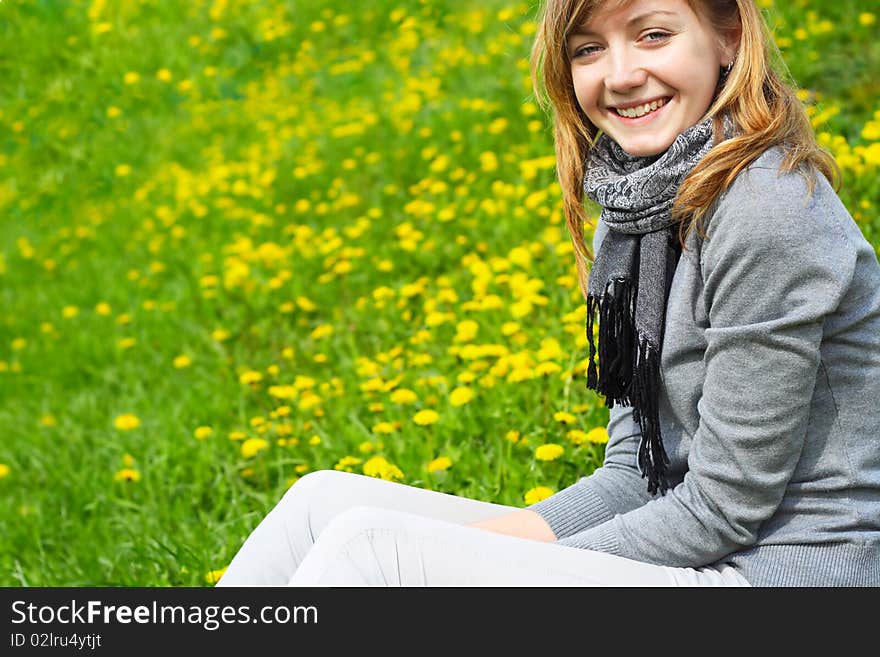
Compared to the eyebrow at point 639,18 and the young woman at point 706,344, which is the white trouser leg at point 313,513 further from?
the eyebrow at point 639,18

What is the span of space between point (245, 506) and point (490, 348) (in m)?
0.79

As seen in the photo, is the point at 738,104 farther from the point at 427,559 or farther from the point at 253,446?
the point at 253,446

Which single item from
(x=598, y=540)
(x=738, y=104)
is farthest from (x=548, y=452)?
(x=738, y=104)

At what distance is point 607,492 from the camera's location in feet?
6.22

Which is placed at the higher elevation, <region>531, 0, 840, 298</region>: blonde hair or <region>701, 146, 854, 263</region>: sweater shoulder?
<region>531, 0, 840, 298</region>: blonde hair

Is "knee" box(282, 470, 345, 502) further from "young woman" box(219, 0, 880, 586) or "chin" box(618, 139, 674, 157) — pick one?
"chin" box(618, 139, 674, 157)

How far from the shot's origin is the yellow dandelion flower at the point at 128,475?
3086mm

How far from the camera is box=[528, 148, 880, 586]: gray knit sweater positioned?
1.47 meters

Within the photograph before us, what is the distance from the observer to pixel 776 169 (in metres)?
1.53

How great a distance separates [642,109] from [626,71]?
0.06 metres

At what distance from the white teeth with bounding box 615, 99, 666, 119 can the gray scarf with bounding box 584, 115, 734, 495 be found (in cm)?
7

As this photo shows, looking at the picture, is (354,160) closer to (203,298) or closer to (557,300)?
(203,298)

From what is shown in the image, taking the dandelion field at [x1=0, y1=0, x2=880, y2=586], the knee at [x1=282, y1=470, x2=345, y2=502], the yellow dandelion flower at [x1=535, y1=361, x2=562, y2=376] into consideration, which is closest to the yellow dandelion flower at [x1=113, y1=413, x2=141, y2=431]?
the dandelion field at [x1=0, y1=0, x2=880, y2=586]
